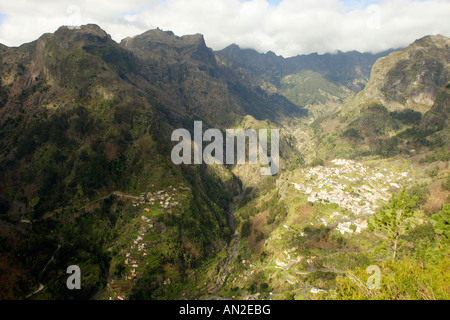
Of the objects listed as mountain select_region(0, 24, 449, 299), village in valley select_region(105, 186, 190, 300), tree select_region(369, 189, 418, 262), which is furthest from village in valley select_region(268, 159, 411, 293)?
tree select_region(369, 189, 418, 262)

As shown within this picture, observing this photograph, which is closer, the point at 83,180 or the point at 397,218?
the point at 397,218

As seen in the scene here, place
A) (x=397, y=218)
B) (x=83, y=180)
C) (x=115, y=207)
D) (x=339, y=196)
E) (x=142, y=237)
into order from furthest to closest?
1. (x=339, y=196)
2. (x=83, y=180)
3. (x=115, y=207)
4. (x=142, y=237)
5. (x=397, y=218)

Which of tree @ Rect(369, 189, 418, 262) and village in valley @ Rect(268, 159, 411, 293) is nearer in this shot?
tree @ Rect(369, 189, 418, 262)

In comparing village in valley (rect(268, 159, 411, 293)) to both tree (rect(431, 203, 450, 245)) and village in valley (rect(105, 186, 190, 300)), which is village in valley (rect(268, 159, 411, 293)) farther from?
tree (rect(431, 203, 450, 245))

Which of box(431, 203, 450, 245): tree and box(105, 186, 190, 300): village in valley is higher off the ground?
box(431, 203, 450, 245): tree

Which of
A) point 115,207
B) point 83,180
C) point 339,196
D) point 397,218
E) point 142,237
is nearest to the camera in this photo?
point 397,218

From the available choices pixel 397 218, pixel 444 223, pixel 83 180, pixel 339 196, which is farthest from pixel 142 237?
pixel 339 196

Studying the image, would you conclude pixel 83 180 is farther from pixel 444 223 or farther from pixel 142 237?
pixel 444 223

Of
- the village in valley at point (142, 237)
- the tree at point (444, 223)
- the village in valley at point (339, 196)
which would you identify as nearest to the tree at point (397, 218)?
the tree at point (444, 223)

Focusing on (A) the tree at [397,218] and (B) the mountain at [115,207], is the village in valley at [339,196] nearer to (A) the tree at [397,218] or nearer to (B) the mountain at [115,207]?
(B) the mountain at [115,207]

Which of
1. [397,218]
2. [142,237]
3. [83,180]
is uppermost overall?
[397,218]
